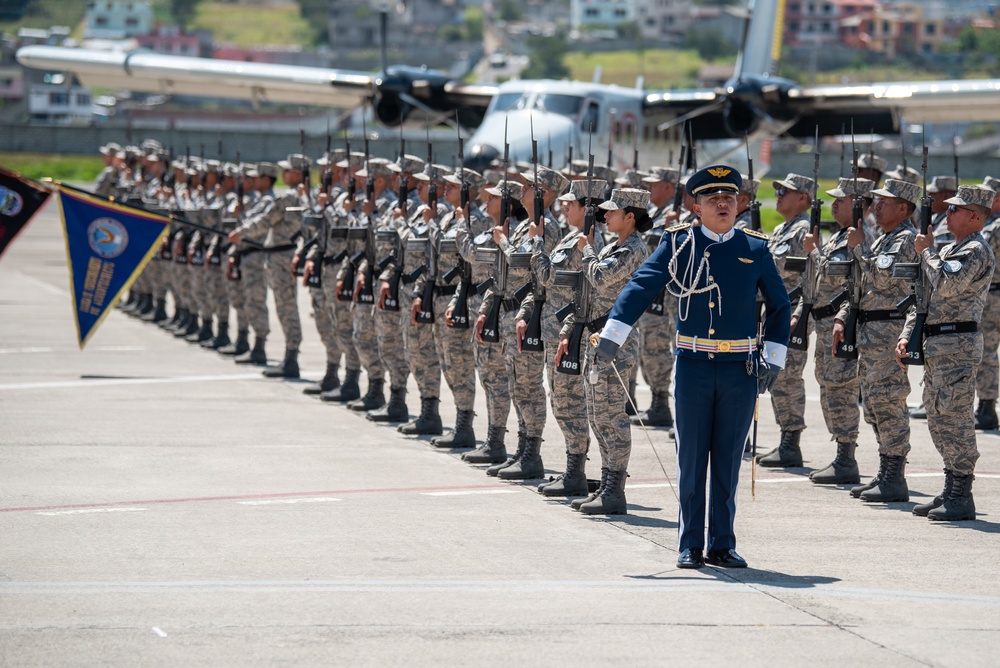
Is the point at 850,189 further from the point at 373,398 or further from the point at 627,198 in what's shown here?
the point at 373,398

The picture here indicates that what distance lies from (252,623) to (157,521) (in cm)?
218

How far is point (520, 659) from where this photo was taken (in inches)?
218

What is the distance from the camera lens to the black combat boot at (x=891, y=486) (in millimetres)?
9109

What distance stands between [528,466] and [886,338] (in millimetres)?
2394

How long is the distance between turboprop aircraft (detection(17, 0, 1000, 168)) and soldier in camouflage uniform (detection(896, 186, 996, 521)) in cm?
1182

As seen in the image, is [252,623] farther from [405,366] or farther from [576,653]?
[405,366]

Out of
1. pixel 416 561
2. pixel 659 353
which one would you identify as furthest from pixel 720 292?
pixel 659 353

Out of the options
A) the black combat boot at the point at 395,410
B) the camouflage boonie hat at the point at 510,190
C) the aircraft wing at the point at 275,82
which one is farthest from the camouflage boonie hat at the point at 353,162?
the aircraft wing at the point at 275,82

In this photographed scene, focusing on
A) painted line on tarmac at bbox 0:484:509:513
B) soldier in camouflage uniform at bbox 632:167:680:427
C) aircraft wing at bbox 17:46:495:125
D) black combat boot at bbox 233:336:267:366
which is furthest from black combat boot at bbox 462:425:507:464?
aircraft wing at bbox 17:46:495:125

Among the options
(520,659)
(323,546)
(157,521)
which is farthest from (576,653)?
(157,521)

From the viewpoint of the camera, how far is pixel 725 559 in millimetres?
7133

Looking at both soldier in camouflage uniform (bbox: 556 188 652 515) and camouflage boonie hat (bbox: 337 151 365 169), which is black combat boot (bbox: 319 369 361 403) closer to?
camouflage boonie hat (bbox: 337 151 365 169)

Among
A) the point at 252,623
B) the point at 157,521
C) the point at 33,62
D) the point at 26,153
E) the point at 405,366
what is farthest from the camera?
the point at 26,153

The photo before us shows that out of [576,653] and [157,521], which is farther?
[157,521]
